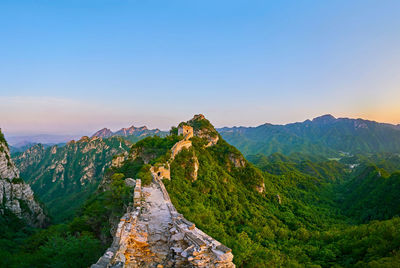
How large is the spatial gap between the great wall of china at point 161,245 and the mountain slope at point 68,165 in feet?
379

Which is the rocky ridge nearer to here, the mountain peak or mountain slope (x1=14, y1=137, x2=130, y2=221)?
mountain slope (x1=14, y1=137, x2=130, y2=221)

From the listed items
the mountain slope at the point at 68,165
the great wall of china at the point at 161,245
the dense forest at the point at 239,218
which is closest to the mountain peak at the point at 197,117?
the dense forest at the point at 239,218

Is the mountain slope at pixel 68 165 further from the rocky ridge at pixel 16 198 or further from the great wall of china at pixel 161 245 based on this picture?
the great wall of china at pixel 161 245

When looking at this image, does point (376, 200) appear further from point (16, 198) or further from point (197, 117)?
point (16, 198)

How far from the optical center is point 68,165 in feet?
484

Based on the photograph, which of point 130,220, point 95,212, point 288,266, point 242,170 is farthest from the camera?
point 242,170

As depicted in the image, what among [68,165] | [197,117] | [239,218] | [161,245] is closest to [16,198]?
[197,117]

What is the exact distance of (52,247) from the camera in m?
10.2

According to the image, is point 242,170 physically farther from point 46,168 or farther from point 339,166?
point 46,168

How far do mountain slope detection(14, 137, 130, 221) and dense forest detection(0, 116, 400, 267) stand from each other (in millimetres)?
82295

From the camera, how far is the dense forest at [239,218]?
1223 centimetres

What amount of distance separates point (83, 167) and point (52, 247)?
150 metres

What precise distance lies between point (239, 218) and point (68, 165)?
513ft

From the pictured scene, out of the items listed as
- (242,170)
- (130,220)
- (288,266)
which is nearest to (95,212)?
(130,220)
